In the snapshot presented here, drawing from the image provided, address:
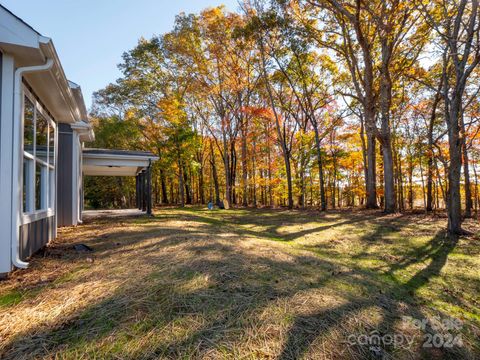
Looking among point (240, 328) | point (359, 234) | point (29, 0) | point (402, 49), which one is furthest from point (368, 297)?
point (402, 49)

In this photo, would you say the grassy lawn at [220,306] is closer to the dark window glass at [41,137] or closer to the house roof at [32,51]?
the dark window glass at [41,137]

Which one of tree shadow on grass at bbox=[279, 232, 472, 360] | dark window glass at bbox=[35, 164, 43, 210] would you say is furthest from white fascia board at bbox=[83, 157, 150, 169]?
tree shadow on grass at bbox=[279, 232, 472, 360]

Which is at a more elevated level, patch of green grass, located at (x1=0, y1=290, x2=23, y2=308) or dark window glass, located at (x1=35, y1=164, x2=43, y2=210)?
dark window glass, located at (x1=35, y1=164, x2=43, y2=210)

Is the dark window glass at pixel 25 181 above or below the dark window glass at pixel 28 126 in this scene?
below

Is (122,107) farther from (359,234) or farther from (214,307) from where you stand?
(214,307)

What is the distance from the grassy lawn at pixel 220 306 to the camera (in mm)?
1679

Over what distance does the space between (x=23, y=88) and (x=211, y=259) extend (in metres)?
3.46

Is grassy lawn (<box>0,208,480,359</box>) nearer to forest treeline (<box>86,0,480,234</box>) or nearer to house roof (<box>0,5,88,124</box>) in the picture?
house roof (<box>0,5,88,124</box>)

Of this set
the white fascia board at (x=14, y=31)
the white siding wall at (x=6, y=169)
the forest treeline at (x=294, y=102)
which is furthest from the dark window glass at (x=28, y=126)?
the forest treeline at (x=294, y=102)

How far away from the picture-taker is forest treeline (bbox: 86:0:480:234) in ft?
35.0

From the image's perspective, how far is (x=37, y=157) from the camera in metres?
4.27

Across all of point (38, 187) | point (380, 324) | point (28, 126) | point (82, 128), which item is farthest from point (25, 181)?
point (380, 324)

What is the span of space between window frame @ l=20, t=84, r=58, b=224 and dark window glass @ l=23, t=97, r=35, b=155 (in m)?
0.07

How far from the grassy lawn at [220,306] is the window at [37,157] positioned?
1.03 m
